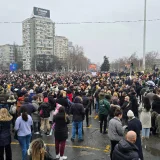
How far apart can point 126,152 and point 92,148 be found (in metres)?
3.75

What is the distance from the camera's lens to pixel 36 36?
360 feet

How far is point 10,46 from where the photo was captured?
158000 millimetres

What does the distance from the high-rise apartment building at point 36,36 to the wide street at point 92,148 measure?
102122 millimetres

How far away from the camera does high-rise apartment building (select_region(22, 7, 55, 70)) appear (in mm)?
109812

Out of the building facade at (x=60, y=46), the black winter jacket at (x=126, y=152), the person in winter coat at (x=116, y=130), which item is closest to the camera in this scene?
the black winter jacket at (x=126, y=152)

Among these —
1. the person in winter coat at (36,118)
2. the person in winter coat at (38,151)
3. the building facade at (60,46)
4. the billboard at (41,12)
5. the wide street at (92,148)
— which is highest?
the billboard at (41,12)

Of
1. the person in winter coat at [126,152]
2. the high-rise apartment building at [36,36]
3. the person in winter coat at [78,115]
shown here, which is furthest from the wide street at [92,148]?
the high-rise apartment building at [36,36]

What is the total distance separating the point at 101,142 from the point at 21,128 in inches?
127

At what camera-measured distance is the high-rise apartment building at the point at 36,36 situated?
109812mm

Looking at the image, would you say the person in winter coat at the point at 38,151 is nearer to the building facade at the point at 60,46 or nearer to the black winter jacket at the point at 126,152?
the black winter jacket at the point at 126,152

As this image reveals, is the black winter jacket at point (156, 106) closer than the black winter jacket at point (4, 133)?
No

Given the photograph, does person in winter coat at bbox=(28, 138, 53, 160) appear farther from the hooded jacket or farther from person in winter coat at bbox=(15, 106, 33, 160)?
the hooded jacket

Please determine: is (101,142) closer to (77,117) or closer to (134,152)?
(77,117)

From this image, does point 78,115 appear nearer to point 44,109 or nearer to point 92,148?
point 92,148
